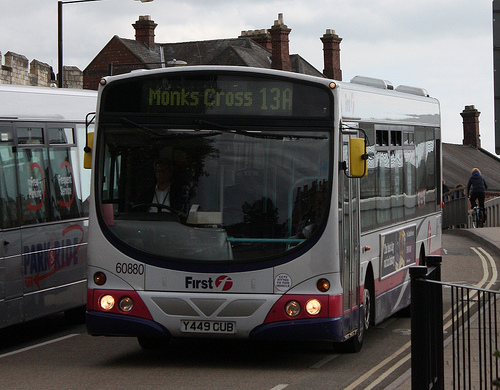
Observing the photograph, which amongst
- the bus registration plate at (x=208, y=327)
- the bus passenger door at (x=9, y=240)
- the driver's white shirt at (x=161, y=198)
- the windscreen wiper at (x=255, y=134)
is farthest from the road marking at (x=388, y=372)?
the bus passenger door at (x=9, y=240)

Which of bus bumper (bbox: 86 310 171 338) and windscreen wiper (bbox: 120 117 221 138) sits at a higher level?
windscreen wiper (bbox: 120 117 221 138)

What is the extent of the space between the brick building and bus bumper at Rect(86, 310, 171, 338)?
184ft

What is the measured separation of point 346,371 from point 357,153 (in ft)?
6.61

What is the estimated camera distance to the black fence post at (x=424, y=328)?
710 centimetres

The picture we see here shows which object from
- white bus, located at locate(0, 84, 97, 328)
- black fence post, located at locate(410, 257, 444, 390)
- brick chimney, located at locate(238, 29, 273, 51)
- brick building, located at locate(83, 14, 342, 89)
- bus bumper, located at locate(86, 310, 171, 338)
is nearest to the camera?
black fence post, located at locate(410, 257, 444, 390)

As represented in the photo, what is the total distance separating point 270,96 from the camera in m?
10.4

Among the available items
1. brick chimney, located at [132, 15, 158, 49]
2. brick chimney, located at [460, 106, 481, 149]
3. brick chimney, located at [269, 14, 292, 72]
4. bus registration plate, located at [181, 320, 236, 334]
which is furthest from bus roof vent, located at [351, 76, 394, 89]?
brick chimney, located at [460, 106, 481, 149]

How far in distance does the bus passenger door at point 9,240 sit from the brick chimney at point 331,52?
204 ft

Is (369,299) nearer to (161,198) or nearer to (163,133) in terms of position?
(161,198)

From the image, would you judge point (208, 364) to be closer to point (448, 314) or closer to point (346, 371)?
Result: point (346, 371)

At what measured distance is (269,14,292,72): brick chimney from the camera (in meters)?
68.6

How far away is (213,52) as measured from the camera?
237 ft

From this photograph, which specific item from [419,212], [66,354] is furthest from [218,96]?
[419,212]

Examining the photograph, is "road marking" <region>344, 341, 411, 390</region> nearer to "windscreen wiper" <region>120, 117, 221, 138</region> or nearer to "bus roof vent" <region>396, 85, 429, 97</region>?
"windscreen wiper" <region>120, 117, 221, 138</region>
